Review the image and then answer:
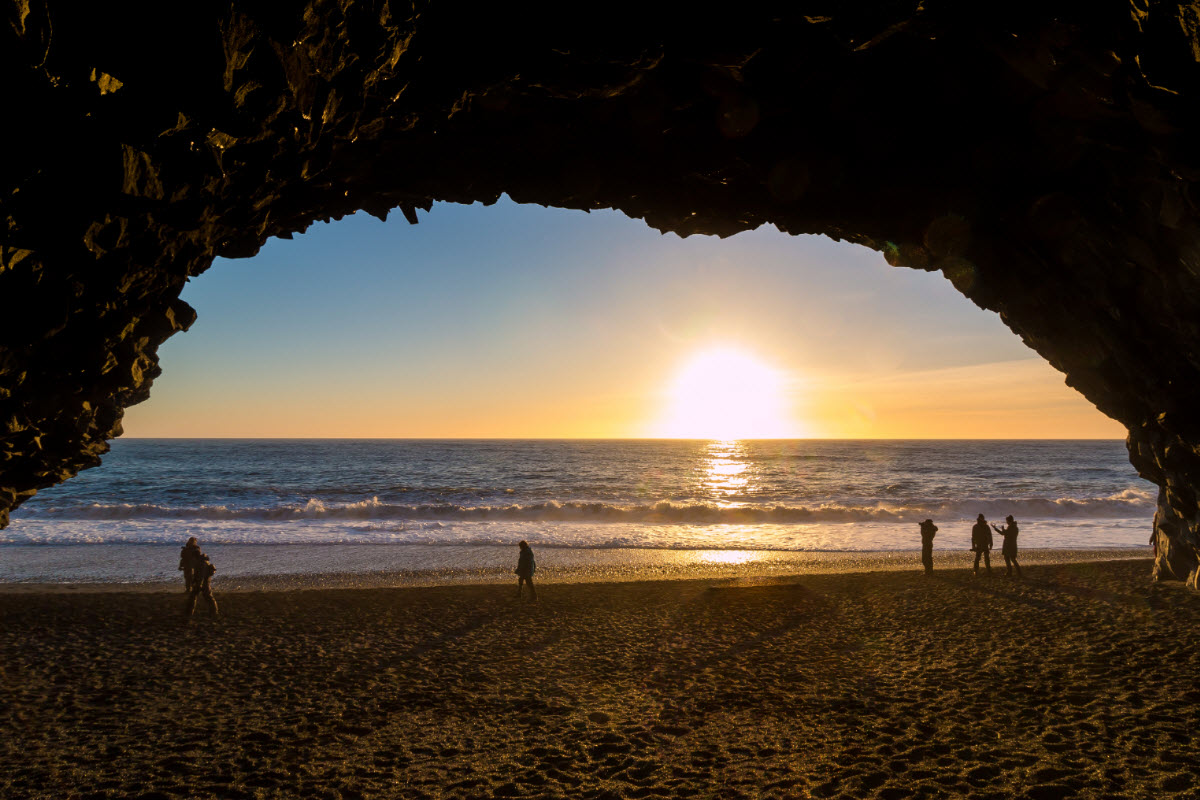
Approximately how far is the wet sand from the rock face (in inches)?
156

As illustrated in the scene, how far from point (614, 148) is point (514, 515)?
103 feet

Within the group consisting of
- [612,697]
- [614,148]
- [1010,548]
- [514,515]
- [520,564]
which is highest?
[614,148]

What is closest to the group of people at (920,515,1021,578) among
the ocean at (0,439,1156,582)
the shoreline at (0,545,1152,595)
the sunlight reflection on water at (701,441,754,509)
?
the shoreline at (0,545,1152,595)

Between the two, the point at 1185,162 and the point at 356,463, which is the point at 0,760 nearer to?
the point at 1185,162

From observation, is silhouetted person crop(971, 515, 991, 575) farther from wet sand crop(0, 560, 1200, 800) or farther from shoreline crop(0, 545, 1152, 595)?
wet sand crop(0, 560, 1200, 800)

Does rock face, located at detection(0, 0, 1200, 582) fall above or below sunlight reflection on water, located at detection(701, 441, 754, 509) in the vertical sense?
above

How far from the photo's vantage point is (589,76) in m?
8.04

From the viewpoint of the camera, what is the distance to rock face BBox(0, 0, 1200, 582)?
542 centimetres

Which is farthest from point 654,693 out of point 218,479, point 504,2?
point 218,479

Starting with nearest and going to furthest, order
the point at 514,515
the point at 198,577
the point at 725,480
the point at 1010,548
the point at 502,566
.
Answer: the point at 198,577 < the point at 1010,548 < the point at 502,566 < the point at 514,515 < the point at 725,480

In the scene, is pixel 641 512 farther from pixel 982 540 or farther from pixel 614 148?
pixel 614 148

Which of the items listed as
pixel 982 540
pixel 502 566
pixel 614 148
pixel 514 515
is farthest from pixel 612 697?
pixel 514 515

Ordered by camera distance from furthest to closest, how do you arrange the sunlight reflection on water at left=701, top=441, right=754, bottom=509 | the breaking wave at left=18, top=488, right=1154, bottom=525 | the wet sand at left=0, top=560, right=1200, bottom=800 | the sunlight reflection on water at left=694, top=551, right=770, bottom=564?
the sunlight reflection on water at left=701, top=441, right=754, bottom=509 → the breaking wave at left=18, top=488, right=1154, bottom=525 → the sunlight reflection on water at left=694, top=551, right=770, bottom=564 → the wet sand at left=0, top=560, right=1200, bottom=800

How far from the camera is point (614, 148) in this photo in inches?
417
